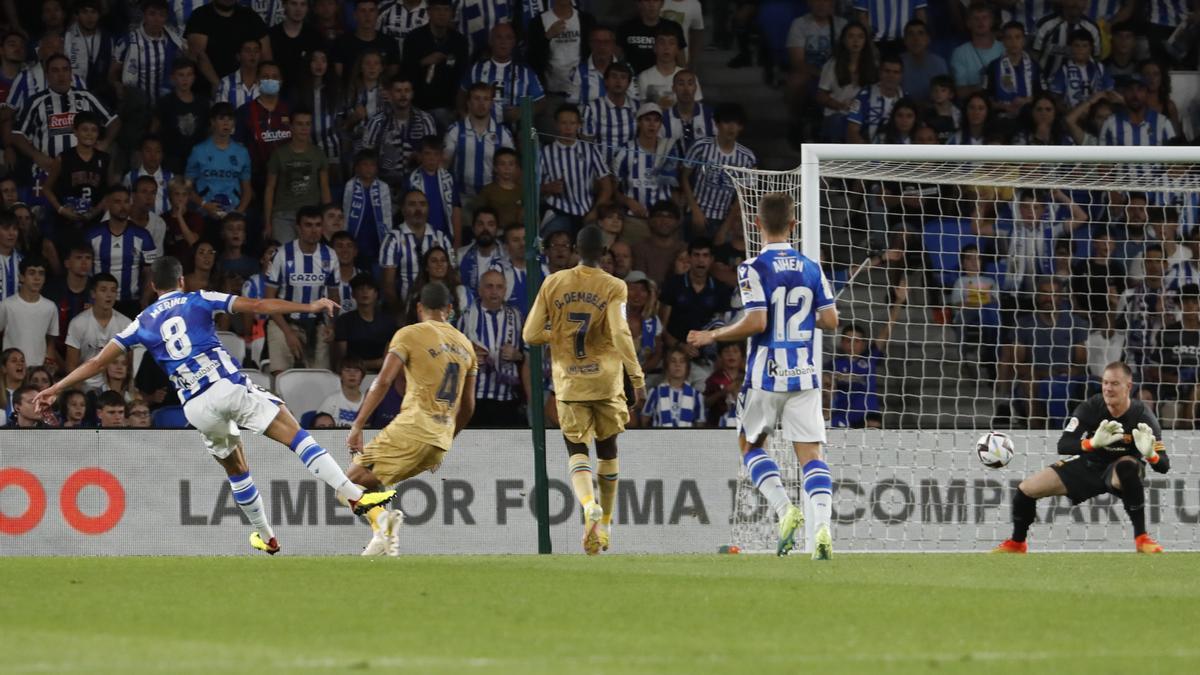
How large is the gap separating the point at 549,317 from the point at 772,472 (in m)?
2.12

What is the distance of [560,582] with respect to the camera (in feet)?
30.0

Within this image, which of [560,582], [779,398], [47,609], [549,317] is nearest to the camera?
[47,609]

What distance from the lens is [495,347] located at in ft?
54.6

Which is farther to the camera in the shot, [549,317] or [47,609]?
[549,317]

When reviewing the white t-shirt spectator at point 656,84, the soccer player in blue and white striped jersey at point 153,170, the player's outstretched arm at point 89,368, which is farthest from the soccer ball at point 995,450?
the soccer player in blue and white striped jersey at point 153,170

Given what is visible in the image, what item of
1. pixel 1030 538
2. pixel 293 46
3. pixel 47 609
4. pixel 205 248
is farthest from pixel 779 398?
pixel 293 46

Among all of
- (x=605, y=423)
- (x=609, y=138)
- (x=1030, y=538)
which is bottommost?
(x=1030, y=538)

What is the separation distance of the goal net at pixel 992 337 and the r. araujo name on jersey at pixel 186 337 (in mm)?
4905

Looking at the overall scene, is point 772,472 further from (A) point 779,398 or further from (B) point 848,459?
(B) point 848,459

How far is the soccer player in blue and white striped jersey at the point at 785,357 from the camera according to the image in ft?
34.2

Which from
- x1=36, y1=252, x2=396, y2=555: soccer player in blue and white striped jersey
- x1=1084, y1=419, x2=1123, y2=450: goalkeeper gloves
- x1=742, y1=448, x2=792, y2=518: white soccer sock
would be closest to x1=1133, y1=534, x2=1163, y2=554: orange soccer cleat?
x1=1084, y1=419, x2=1123, y2=450: goalkeeper gloves

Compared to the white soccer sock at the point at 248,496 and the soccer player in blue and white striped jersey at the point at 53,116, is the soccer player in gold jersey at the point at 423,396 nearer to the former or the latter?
the white soccer sock at the point at 248,496

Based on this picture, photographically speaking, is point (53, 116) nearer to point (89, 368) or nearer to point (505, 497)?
point (505, 497)

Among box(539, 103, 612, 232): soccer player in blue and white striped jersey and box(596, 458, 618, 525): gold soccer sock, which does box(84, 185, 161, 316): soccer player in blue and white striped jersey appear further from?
box(596, 458, 618, 525): gold soccer sock
